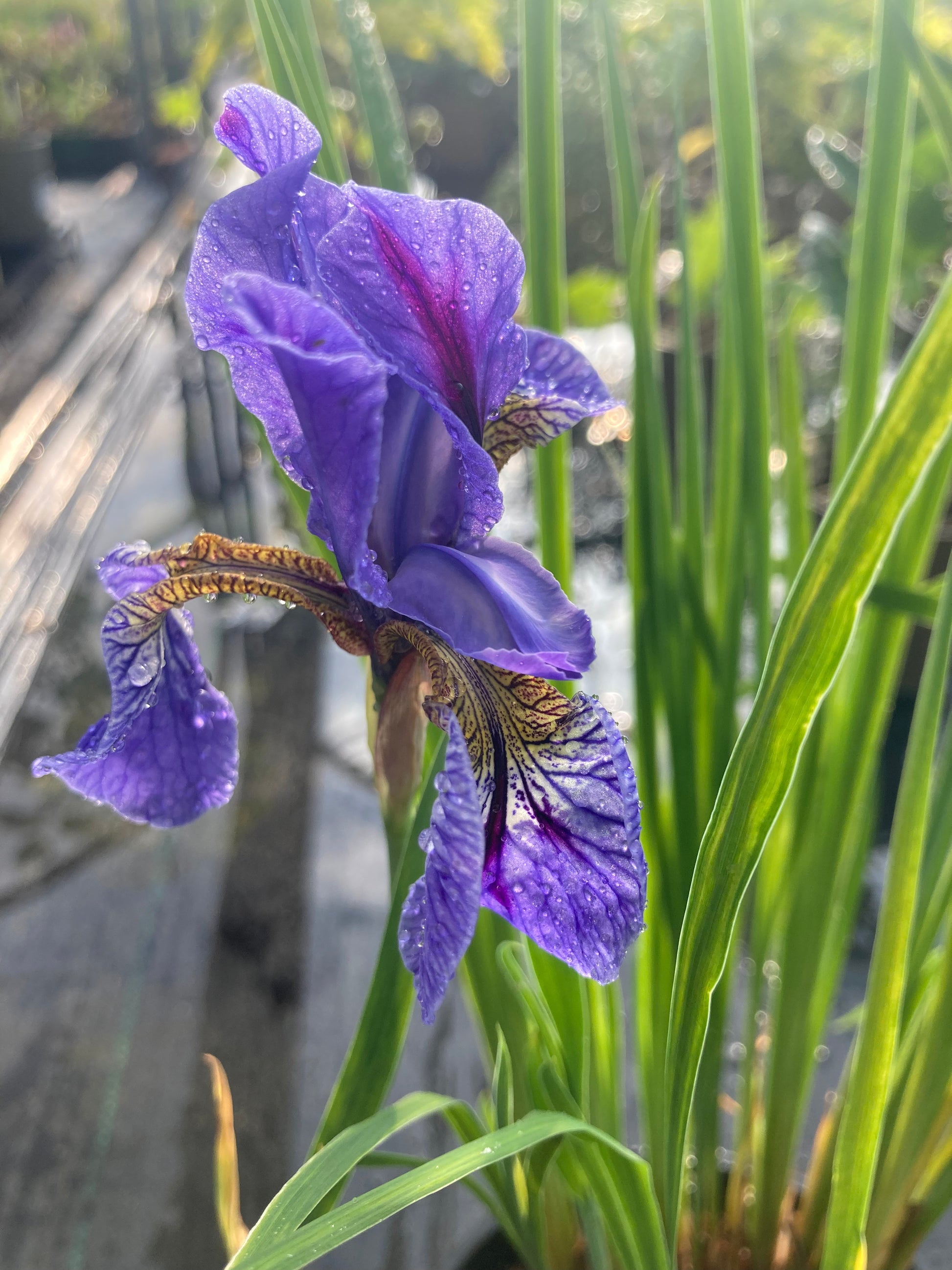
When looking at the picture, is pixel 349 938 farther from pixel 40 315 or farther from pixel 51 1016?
pixel 40 315

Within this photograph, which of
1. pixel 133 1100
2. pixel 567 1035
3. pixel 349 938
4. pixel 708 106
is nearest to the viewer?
pixel 567 1035

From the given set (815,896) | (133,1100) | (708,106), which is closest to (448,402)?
(815,896)

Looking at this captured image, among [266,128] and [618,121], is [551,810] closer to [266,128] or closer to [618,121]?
[266,128]

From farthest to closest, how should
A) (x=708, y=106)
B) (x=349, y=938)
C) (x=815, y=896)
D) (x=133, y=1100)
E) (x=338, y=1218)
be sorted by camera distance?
(x=708, y=106), (x=349, y=938), (x=133, y=1100), (x=815, y=896), (x=338, y=1218)

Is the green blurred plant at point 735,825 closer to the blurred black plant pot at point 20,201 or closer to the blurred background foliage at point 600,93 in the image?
the blurred background foliage at point 600,93

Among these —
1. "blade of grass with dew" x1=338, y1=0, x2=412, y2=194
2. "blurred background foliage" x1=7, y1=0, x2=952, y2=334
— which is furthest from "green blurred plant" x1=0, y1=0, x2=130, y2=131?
"blade of grass with dew" x1=338, y1=0, x2=412, y2=194

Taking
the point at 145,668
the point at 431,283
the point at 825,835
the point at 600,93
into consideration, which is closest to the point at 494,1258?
the point at 825,835
